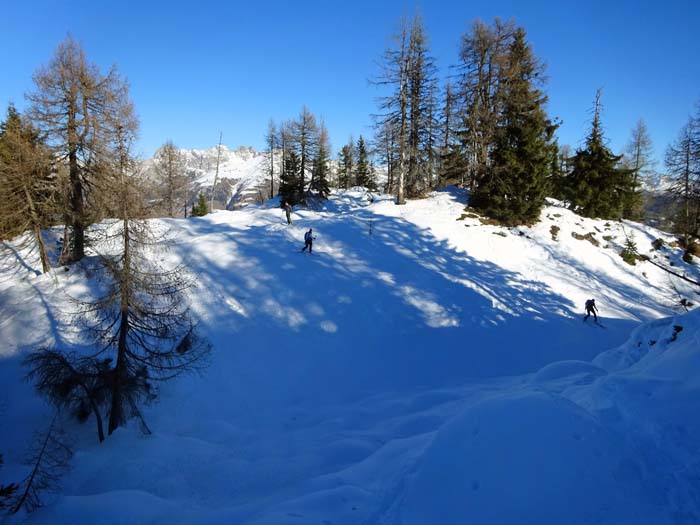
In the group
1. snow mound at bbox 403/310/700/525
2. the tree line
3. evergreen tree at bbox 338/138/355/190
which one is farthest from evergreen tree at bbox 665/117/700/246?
evergreen tree at bbox 338/138/355/190

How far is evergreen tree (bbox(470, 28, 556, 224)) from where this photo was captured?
23703 millimetres

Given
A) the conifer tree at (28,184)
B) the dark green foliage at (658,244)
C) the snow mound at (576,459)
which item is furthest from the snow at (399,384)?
the conifer tree at (28,184)

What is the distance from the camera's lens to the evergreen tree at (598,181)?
26641 millimetres

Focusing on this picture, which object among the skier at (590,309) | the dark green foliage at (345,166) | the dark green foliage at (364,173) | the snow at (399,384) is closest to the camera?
the snow at (399,384)

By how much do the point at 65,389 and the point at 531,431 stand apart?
9793 millimetres

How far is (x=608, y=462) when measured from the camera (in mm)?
4391

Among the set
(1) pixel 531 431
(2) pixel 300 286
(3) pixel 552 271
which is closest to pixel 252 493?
(1) pixel 531 431

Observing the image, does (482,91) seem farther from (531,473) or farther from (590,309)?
(531,473)

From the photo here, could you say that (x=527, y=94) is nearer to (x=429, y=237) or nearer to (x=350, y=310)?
(x=429, y=237)

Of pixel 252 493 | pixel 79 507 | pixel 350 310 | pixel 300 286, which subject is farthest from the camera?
pixel 300 286

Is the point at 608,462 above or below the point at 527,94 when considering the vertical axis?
below

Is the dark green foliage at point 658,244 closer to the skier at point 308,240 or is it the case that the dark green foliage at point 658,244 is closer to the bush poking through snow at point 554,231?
the bush poking through snow at point 554,231

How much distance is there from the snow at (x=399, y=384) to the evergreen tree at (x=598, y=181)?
2.09 meters

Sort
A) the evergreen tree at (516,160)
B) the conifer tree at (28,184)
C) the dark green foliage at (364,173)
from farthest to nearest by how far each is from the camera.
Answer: the dark green foliage at (364,173)
the evergreen tree at (516,160)
the conifer tree at (28,184)
